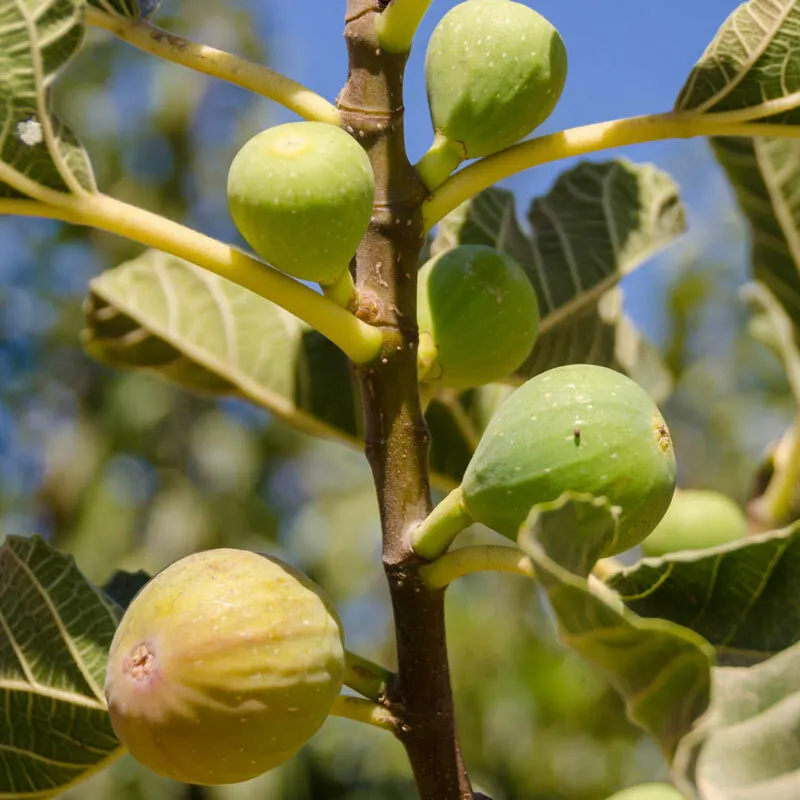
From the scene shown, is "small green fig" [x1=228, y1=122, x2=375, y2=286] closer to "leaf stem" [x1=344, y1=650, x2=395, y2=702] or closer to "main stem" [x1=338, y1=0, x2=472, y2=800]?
"main stem" [x1=338, y1=0, x2=472, y2=800]

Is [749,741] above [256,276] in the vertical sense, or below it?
below

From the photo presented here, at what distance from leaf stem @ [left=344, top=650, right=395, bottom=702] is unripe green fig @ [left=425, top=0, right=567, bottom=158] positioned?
0.46m

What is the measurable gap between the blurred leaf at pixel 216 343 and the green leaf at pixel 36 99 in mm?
501

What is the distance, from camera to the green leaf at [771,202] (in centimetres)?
160

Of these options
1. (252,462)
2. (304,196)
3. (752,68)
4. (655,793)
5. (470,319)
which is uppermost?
(752,68)

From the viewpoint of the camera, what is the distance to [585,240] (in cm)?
159

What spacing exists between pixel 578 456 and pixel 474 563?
13 cm

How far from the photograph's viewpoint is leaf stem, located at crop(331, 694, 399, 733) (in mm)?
955

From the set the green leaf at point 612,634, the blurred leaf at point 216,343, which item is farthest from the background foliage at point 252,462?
the green leaf at point 612,634

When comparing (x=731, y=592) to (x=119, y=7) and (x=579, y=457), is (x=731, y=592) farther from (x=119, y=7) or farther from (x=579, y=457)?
(x=119, y=7)

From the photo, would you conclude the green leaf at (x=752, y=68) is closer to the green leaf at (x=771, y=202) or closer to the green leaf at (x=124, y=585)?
the green leaf at (x=771, y=202)

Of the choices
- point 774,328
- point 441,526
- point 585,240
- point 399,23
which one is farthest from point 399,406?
point 774,328

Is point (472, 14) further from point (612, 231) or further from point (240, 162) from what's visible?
point (612, 231)

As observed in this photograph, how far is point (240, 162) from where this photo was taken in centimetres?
92
